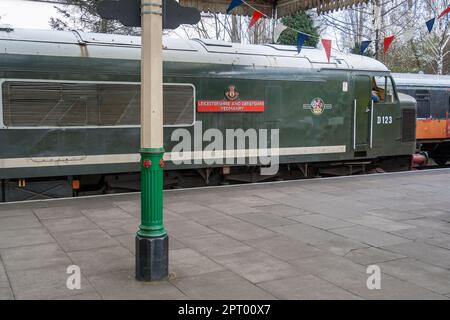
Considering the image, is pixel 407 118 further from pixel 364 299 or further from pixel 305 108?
pixel 364 299

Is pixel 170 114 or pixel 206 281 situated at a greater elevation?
pixel 170 114

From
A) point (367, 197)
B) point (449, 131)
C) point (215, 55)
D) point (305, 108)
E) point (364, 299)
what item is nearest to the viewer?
point (364, 299)

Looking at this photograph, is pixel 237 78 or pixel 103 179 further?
pixel 237 78

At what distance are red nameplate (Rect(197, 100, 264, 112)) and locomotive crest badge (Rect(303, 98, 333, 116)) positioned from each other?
53.4 inches

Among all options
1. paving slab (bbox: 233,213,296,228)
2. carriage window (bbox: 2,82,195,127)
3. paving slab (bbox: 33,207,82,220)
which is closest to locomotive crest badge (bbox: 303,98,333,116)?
carriage window (bbox: 2,82,195,127)

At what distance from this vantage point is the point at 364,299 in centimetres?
457

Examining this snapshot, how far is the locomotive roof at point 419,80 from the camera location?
692 inches

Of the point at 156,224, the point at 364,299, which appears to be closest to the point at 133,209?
the point at 156,224

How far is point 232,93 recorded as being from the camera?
11.0m

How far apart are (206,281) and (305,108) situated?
7.66 meters

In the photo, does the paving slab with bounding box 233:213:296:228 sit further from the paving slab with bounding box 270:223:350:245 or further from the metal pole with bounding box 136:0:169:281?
the metal pole with bounding box 136:0:169:281

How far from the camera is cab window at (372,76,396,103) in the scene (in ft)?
43.4

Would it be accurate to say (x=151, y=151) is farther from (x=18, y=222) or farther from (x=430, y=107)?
(x=430, y=107)

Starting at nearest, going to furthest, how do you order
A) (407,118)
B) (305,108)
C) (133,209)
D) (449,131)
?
(133,209)
(305,108)
(407,118)
(449,131)
